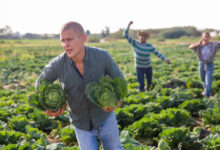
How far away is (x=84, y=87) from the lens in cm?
235

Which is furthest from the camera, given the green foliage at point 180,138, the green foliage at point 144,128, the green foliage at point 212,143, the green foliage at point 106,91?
the green foliage at point 144,128

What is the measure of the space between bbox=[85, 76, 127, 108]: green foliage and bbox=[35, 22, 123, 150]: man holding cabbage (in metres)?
0.06

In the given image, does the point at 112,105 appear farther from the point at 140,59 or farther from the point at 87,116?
the point at 140,59

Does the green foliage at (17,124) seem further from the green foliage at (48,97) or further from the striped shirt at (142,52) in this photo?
the striped shirt at (142,52)

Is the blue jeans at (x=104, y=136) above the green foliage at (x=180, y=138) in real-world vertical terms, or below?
above

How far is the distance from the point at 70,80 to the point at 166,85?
272 inches

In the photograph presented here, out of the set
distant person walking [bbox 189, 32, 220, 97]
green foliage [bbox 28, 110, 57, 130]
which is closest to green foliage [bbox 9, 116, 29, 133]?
green foliage [bbox 28, 110, 57, 130]

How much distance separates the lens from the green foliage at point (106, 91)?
7.36ft

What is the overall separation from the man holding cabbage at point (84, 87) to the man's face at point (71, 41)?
0.09m

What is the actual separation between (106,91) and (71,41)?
65 cm

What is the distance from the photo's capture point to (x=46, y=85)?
239 cm

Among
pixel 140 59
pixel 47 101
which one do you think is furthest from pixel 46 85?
pixel 140 59

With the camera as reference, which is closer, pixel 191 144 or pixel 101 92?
pixel 101 92

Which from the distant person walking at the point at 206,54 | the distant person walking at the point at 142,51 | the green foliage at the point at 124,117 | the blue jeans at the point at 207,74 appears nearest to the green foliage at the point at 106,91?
the green foliage at the point at 124,117
